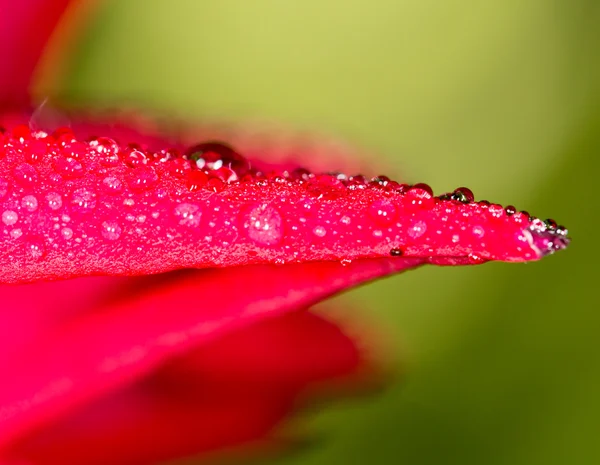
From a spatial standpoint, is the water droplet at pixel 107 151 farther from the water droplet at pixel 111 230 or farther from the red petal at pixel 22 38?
the red petal at pixel 22 38

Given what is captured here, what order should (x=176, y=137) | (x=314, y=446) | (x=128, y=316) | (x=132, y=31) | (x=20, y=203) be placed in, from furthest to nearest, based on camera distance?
(x=132, y=31), (x=314, y=446), (x=176, y=137), (x=128, y=316), (x=20, y=203)

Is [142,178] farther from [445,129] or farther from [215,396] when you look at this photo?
[445,129]

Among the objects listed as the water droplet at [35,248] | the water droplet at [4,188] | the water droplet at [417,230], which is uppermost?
the water droplet at [4,188]

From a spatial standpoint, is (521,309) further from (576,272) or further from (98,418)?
(98,418)

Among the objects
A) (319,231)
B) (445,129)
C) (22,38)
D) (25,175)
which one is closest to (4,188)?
(25,175)

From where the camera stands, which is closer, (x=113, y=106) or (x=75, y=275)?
(x=75, y=275)

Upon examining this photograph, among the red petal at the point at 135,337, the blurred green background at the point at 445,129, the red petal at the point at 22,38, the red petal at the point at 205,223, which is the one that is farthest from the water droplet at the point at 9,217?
the blurred green background at the point at 445,129

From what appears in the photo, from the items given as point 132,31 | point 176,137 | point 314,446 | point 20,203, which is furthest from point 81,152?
point 132,31
